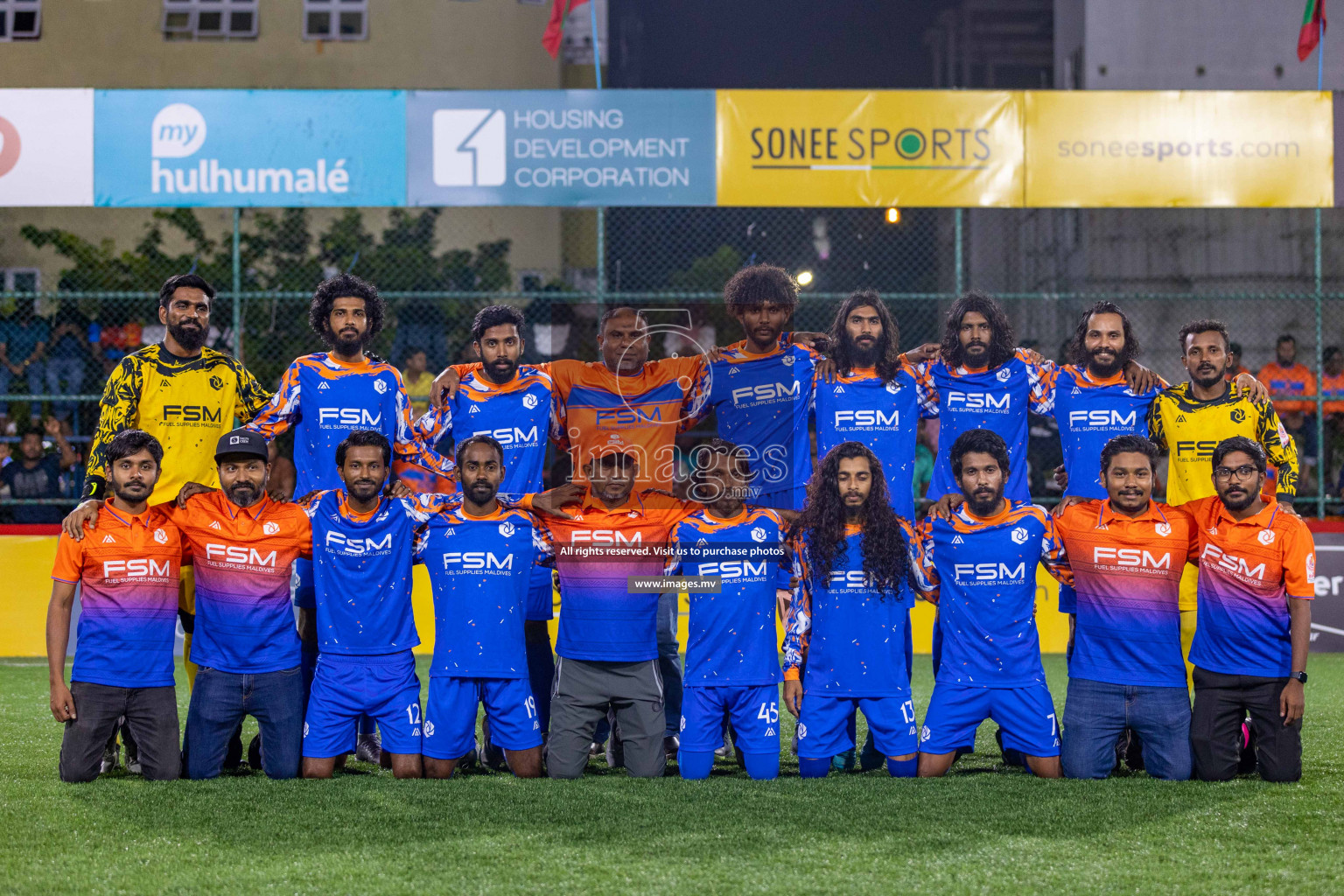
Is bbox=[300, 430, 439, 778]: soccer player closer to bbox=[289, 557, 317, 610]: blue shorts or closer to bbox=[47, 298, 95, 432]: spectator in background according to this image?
bbox=[289, 557, 317, 610]: blue shorts

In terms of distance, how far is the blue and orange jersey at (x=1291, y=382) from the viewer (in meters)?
11.7

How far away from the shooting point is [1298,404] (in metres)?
11.7

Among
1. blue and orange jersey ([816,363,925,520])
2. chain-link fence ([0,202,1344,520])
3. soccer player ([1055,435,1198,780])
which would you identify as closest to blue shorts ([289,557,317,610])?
blue and orange jersey ([816,363,925,520])

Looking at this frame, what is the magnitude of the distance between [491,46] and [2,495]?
12.0 metres

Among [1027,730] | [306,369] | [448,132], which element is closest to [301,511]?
[306,369]

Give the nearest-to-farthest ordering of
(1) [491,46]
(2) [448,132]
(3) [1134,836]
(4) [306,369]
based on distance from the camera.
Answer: (3) [1134,836] → (4) [306,369] → (2) [448,132] → (1) [491,46]

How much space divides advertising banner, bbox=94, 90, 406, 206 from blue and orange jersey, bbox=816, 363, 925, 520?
5.49m

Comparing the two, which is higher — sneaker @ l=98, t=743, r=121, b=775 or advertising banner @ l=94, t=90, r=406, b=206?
advertising banner @ l=94, t=90, r=406, b=206

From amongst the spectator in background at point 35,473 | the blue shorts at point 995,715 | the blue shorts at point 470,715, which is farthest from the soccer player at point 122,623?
the spectator in background at point 35,473

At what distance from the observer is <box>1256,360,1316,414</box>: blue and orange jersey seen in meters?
11.7

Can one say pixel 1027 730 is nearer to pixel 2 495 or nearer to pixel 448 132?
pixel 448 132

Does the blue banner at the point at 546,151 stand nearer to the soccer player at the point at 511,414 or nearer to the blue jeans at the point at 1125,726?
the soccer player at the point at 511,414

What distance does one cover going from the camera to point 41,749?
259 inches

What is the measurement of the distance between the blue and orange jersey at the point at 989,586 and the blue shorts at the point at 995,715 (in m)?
0.05
